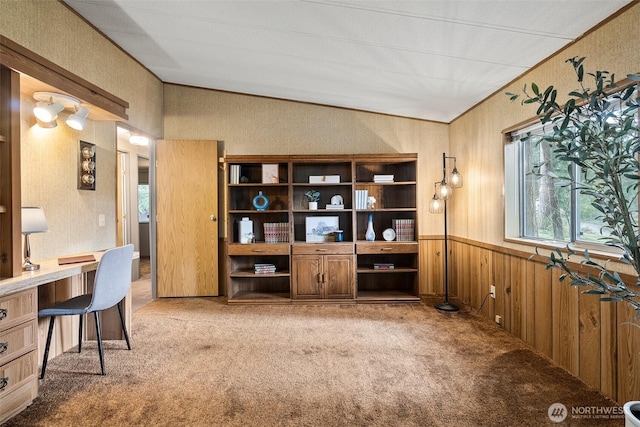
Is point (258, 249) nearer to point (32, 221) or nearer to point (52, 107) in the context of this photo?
point (32, 221)

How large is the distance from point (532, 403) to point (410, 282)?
8.08ft

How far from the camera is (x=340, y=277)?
410 centimetres

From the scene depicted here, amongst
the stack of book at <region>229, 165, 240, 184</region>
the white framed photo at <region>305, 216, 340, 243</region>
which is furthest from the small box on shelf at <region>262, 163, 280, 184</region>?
the white framed photo at <region>305, 216, 340, 243</region>

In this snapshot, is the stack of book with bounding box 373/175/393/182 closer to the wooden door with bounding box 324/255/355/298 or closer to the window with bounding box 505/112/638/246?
the wooden door with bounding box 324/255/355/298

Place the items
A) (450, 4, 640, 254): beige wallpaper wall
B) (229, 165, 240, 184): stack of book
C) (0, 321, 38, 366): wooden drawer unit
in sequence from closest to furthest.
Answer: (0, 321, 38, 366): wooden drawer unit, (450, 4, 640, 254): beige wallpaper wall, (229, 165, 240, 184): stack of book

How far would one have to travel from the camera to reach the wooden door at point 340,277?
4094mm

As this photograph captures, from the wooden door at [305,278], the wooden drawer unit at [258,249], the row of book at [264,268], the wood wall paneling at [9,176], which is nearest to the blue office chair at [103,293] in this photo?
the wood wall paneling at [9,176]

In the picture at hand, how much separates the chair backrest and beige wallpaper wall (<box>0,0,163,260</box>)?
2.08ft

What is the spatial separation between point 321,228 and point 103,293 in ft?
8.13

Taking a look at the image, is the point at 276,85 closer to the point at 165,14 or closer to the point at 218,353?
the point at 165,14

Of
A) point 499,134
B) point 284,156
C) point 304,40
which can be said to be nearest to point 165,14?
point 304,40

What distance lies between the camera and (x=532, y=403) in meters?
2.02

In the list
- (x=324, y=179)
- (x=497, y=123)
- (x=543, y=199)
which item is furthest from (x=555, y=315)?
(x=324, y=179)

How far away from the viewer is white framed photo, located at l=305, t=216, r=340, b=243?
14.2ft
